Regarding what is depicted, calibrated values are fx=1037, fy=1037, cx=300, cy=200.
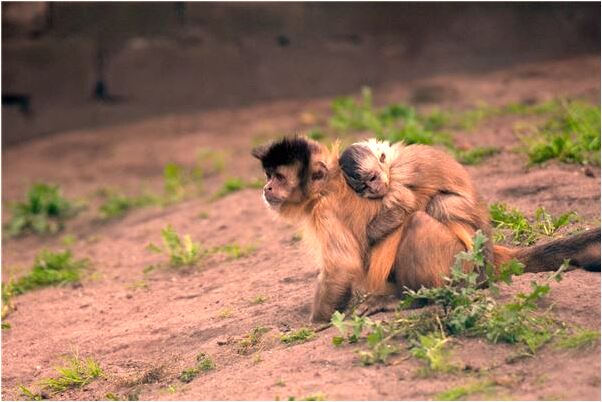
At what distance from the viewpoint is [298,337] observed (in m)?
7.00

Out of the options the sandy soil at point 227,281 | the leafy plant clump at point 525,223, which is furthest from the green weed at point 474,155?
the leafy plant clump at point 525,223

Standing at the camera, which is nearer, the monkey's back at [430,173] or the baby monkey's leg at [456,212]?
the baby monkey's leg at [456,212]

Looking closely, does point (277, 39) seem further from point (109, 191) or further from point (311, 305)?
point (311, 305)

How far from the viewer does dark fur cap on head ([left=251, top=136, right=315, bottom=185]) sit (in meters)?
7.33

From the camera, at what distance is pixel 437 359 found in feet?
19.7

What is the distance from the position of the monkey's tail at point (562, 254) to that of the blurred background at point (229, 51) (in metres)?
8.23

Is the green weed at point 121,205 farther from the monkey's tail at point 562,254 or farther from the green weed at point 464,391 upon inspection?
the green weed at point 464,391

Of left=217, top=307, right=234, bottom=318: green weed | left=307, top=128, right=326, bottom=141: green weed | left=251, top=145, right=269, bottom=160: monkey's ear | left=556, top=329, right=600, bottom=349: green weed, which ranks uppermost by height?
left=251, top=145, right=269, bottom=160: monkey's ear

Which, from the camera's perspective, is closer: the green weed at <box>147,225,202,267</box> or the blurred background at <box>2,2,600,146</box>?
the green weed at <box>147,225,202,267</box>

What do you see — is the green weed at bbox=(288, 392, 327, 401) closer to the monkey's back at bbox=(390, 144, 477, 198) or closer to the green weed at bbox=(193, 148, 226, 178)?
the monkey's back at bbox=(390, 144, 477, 198)

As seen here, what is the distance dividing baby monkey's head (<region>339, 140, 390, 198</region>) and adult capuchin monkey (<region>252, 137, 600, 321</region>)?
86 millimetres

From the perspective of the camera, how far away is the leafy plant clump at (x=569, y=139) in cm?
970

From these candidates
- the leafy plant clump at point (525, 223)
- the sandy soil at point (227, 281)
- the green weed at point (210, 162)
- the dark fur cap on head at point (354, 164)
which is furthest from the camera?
the green weed at point (210, 162)

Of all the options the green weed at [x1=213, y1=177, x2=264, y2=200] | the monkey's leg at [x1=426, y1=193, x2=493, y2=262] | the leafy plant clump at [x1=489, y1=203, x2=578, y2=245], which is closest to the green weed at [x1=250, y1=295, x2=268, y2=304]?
the monkey's leg at [x1=426, y1=193, x2=493, y2=262]
